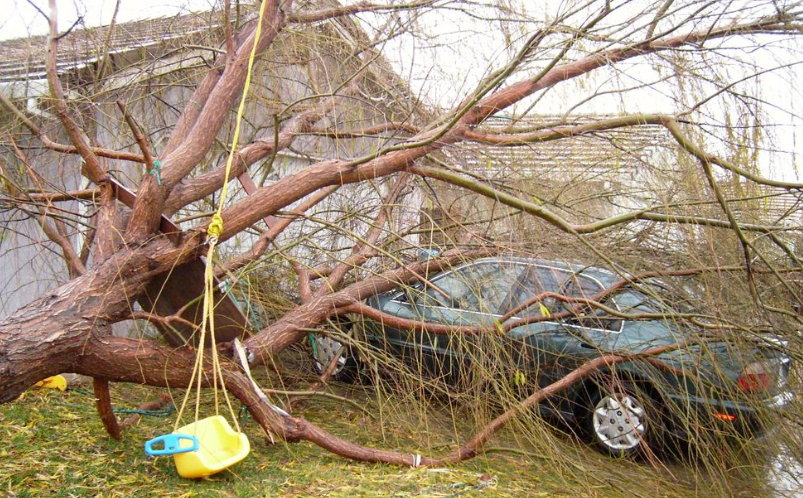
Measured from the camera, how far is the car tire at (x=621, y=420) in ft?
14.1

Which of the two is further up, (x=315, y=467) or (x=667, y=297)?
(x=667, y=297)

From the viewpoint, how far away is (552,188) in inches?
199

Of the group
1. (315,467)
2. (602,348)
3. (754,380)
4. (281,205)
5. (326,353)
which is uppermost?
(281,205)

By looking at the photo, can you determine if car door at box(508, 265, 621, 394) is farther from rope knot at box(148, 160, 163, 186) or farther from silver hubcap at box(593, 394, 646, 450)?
rope knot at box(148, 160, 163, 186)

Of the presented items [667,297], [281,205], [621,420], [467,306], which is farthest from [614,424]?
[281,205]

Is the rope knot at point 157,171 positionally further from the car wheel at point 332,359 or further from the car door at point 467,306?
the car wheel at point 332,359

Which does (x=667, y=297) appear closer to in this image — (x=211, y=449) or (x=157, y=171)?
(x=211, y=449)

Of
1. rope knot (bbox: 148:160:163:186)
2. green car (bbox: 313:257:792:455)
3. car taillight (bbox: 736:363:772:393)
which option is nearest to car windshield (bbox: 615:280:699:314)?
green car (bbox: 313:257:792:455)

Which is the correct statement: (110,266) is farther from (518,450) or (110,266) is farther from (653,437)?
(653,437)

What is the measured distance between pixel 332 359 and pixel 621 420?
2.20m

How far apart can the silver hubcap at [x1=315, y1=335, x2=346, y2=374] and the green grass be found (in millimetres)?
546

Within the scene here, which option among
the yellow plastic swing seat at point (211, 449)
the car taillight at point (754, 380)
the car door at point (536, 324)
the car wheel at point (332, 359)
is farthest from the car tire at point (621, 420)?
the yellow plastic swing seat at point (211, 449)

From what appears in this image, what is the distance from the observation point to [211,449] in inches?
140

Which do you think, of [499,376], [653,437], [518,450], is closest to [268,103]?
[499,376]
